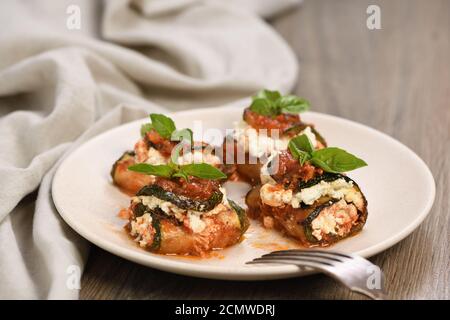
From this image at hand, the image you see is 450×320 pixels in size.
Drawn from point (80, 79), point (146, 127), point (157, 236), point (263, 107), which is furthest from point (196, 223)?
point (80, 79)

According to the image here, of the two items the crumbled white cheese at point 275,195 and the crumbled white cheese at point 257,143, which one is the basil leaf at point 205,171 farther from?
the crumbled white cheese at point 257,143

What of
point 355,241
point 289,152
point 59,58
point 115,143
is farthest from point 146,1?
point 355,241

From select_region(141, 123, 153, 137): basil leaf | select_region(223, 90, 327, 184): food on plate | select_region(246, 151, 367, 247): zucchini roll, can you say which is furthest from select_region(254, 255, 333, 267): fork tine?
select_region(141, 123, 153, 137): basil leaf

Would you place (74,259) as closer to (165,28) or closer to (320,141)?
(320,141)

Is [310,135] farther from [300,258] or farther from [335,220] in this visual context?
[300,258]


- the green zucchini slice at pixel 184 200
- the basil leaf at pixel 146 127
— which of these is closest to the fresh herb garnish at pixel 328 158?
the green zucchini slice at pixel 184 200

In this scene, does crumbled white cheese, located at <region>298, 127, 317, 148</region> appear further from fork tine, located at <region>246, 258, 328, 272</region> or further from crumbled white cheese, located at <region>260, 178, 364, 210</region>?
fork tine, located at <region>246, 258, 328, 272</region>
